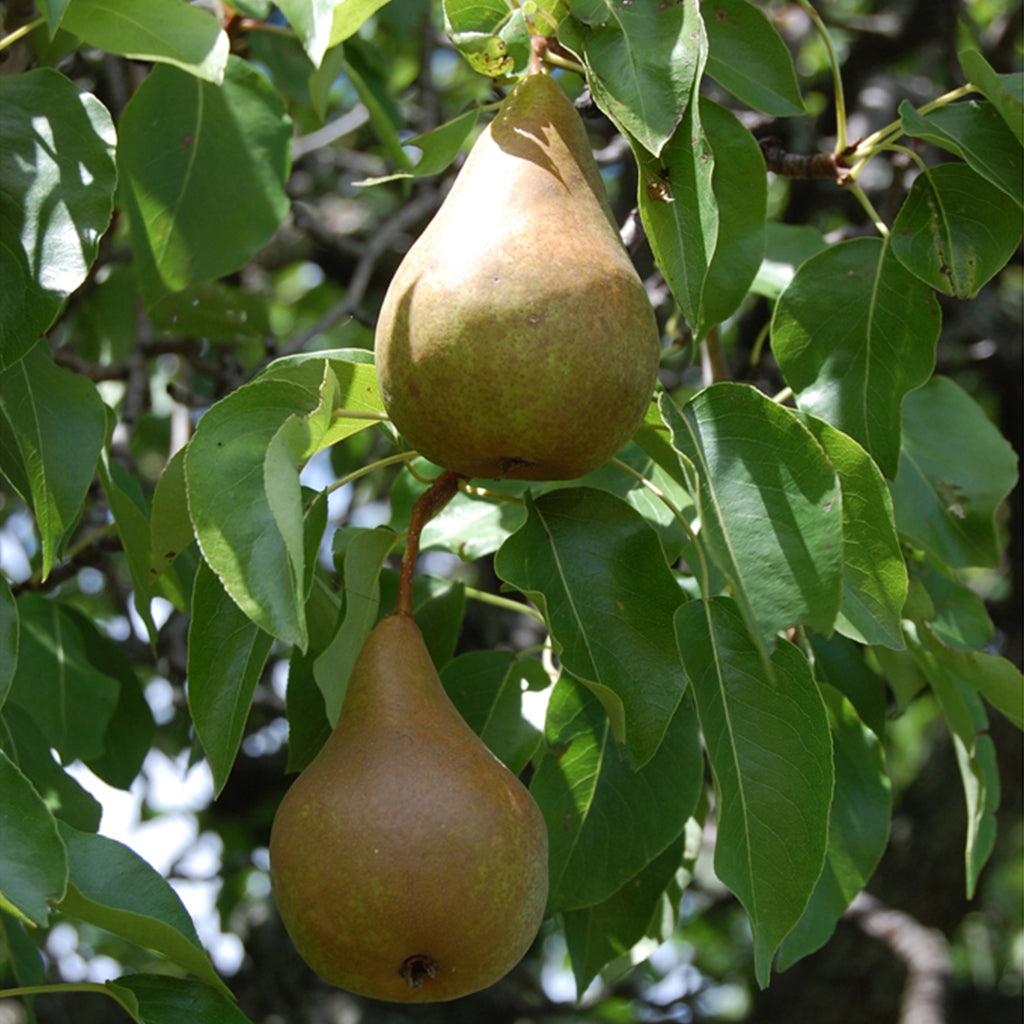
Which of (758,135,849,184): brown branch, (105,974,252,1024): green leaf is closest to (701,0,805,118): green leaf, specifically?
(758,135,849,184): brown branch

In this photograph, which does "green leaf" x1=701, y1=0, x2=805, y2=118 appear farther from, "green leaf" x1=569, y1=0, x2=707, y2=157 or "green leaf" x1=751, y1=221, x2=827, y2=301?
"green leaf" x1=751, y1=221, x2=827, y2=301

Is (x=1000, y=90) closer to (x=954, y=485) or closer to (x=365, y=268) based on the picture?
(x=954, y=485)

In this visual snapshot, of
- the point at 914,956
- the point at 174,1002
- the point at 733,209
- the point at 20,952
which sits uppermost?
the point at 733,209

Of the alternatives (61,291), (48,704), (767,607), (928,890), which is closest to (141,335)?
(48,704)

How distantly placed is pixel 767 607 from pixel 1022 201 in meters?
0.47

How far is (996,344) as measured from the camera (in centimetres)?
295

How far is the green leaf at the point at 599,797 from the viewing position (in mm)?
1335

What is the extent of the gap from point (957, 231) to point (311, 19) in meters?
0.57

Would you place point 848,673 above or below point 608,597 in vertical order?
below

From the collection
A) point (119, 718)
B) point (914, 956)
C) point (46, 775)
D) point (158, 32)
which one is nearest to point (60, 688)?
point (119, 718)

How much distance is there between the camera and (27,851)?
3.09 ft

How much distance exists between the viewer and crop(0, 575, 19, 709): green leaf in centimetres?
108

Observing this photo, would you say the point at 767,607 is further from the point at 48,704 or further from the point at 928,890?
the point at 928,890

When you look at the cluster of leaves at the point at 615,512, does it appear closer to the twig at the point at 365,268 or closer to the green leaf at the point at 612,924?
the green leaf at the point at 612,924
